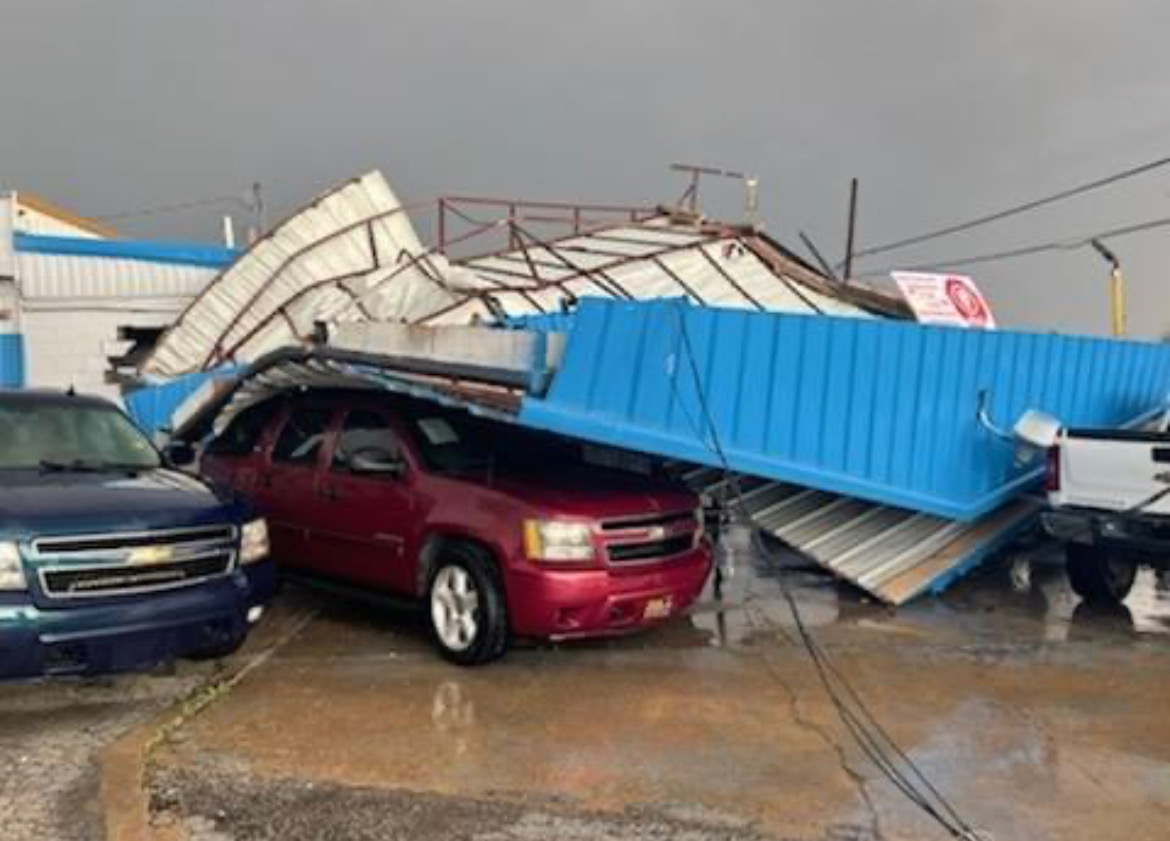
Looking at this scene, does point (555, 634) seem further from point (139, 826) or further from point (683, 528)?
point (139, 826)

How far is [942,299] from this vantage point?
46.3 ft

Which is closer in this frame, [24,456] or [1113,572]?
[24,456]

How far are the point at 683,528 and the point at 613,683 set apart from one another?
3.96ft

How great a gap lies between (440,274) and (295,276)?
562 centimetres

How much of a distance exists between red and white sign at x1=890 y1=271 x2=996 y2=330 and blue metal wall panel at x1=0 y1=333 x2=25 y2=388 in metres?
15.5

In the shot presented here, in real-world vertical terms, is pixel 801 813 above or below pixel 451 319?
below

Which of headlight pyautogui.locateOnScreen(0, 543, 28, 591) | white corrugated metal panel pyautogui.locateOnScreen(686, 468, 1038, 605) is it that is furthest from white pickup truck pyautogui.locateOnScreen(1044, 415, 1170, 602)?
headlight pyautogui.locateOnScreen(0, 543, 28, 591)

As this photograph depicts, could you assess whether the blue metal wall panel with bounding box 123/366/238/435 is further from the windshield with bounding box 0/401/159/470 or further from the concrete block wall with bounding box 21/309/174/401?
the windshield with bounding box 0/401/159/470

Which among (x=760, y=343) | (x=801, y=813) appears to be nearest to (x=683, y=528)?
(x=760, y=343)

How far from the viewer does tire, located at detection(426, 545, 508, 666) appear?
24.7ft

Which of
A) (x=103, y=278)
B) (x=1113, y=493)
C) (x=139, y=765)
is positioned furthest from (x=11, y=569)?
(x=103, y=278)

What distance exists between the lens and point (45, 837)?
4895mm

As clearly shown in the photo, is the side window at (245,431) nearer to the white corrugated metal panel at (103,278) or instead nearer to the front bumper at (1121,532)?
the front bumper at (1121,532)

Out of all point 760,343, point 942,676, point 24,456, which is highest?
point 760,343
